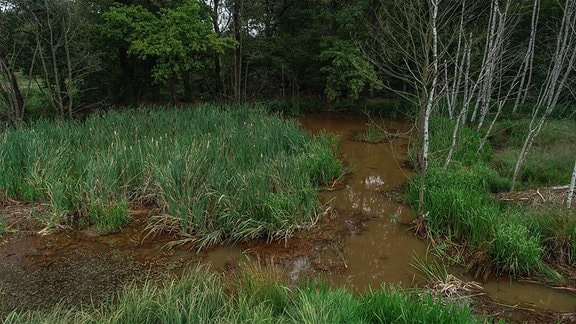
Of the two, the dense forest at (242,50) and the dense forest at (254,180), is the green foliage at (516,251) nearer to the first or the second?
the dense forest at (254,180)

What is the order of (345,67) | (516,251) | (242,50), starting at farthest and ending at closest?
(242,50), (345,67), (516,251)

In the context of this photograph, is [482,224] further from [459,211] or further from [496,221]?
[459,211]

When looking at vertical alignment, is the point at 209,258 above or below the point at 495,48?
below

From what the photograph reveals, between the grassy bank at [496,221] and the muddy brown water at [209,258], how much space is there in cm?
25

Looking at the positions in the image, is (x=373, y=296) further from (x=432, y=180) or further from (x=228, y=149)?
(x=228, y=149)

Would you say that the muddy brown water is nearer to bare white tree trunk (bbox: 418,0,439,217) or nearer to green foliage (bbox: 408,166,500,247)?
green foliage (bbox: 408,166,500,247)

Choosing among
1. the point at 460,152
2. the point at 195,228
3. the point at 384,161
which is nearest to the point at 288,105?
the point at 384,161

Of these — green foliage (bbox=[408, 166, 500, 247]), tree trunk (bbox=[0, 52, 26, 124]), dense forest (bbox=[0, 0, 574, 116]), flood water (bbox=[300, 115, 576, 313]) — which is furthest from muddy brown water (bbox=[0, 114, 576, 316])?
tree trunk (bbox=[0, 52, 26, 124])

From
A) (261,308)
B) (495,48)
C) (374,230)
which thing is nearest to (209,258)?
(261,308)

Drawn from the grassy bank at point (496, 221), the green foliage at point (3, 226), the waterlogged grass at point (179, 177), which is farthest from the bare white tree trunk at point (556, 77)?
the green foliage at point (3, 226)

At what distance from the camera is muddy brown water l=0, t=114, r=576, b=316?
3869mm

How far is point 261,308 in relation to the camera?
2.78m

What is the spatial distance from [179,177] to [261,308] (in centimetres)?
303

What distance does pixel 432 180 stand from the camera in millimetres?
6004
